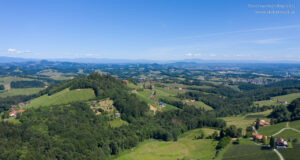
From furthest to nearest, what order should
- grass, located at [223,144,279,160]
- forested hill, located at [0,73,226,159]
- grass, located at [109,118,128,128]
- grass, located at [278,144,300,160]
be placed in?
grass, located at [109,118,128,128] → forested hill, located at [0,73,226,159] → grass, located at [223,144,279,160] → grass, located at [278,144,300,160]

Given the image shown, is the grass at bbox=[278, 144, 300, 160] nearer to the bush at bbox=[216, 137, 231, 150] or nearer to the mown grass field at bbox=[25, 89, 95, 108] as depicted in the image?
the bush at bbox=[216, 137, 231, 150]

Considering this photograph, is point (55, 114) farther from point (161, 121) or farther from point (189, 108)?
point (189, 108)

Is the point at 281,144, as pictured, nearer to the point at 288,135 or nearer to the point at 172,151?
the point at 288,135

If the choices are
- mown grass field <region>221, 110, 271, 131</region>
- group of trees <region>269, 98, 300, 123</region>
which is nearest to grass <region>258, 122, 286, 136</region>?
group of trees <region>269, 98, 300, 123</region>

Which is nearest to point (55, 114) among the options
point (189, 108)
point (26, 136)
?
point (26, 136)

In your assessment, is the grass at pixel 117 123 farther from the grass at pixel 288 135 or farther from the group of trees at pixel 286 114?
the group of trees at pixel 286 114

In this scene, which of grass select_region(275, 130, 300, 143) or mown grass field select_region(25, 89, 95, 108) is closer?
grass select_region(275, 130, 300, 143)
